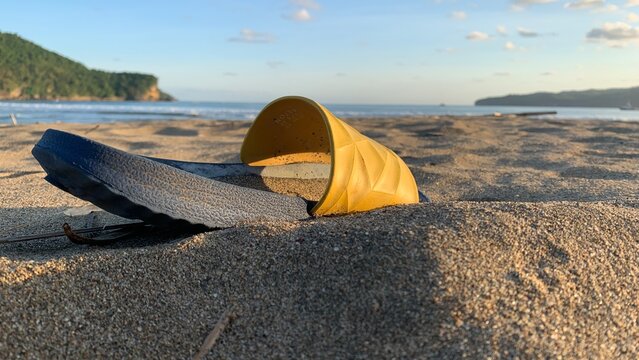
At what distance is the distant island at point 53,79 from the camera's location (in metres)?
54.4

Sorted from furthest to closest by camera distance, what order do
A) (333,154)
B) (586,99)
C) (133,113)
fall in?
(586,99)
(133,113)
(333,154)

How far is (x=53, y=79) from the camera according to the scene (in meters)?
59.9

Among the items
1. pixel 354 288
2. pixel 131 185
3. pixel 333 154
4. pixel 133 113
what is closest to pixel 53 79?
pixel 133 113

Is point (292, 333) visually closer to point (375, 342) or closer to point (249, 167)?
point (375, 342)

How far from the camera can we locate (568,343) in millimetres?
1378

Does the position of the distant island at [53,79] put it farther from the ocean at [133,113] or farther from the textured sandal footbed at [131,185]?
the textured sandal footbed at [131,185]

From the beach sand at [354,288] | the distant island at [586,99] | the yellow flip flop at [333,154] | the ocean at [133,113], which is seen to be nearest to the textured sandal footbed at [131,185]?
the beach sand at [354,288]

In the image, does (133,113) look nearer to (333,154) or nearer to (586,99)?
(333,154)

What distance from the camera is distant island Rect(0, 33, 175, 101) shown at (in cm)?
5444

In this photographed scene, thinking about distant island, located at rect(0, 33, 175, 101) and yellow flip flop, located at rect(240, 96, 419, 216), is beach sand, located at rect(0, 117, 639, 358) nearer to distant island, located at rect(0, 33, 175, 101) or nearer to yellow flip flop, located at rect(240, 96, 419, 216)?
yellow flip flop, located at rect(240, 96, 419, 216)

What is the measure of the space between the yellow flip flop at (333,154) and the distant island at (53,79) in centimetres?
5815

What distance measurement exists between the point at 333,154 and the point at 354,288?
0.65m

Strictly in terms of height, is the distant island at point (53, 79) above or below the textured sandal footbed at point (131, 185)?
above

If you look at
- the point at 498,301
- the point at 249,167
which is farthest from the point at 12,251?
the point at 498,301
